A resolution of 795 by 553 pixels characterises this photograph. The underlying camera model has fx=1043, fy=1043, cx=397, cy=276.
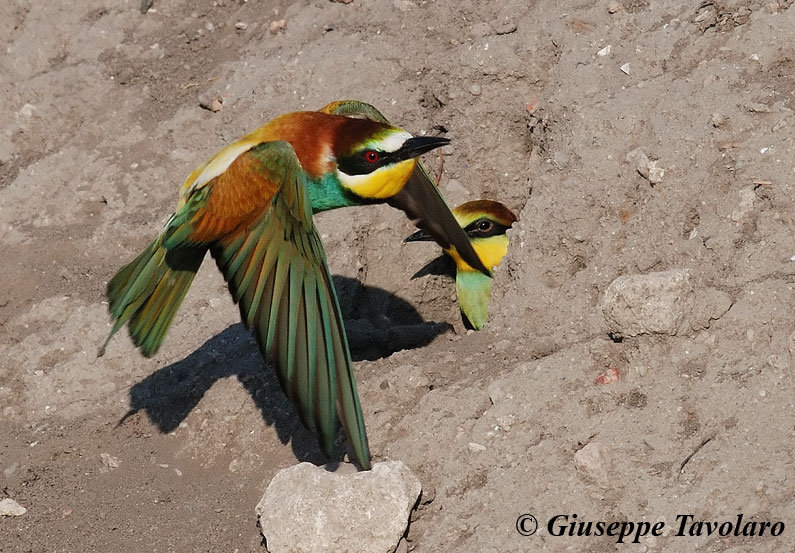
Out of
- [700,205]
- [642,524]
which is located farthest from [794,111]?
[642,524]

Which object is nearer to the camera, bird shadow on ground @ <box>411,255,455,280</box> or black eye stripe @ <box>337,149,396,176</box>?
black eye stripe @ <box>337,149,396,176</box>

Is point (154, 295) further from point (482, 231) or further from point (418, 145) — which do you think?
point (482, 231)

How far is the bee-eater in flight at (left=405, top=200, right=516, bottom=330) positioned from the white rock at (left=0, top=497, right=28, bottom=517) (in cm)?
A: 195

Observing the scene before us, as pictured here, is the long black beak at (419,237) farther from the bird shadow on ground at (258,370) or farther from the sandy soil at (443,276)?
the bird shadow on ground at (258,370)

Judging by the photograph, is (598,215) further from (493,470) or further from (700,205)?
(493,470)

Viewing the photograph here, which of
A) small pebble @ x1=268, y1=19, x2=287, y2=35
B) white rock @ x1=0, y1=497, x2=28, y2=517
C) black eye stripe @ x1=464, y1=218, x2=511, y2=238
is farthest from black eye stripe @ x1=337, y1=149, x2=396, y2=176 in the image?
small pebble @ x1=268, y1=19, x2=287, y2=35

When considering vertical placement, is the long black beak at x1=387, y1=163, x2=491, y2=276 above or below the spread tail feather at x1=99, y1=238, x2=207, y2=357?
below

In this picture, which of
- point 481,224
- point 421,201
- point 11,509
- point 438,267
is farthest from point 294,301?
point 438,267

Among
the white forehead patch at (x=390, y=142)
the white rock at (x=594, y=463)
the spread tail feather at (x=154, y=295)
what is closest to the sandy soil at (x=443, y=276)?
the white rock at (x=594, y=463)

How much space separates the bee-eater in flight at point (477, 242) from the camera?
4582 mm

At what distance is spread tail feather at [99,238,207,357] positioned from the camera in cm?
362

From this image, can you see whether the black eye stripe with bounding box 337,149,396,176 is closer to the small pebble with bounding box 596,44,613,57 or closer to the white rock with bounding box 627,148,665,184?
the white rock with bounding box 627,148,665,184

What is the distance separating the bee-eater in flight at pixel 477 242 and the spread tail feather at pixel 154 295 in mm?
1227

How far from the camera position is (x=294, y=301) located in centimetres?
312
